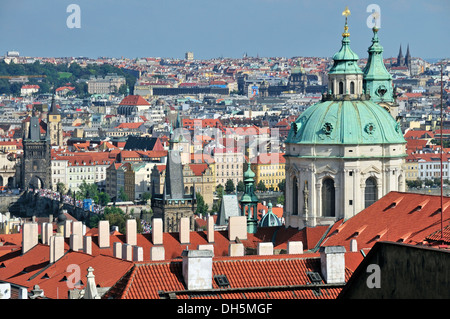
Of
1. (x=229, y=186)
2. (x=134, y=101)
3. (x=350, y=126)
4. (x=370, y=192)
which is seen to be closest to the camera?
(x=350, y=126)

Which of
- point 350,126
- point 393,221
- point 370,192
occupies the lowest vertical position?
point 393,221

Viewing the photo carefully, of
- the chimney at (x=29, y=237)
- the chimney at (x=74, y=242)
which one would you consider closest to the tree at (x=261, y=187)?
the chimney at (x=29, y=237)

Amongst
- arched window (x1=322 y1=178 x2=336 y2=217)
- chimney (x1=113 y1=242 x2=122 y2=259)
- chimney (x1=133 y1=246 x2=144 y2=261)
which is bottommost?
chimney (x1=113 y1=242 x2=122 y2=259)

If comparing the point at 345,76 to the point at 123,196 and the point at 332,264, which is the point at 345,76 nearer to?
the point at 332,264

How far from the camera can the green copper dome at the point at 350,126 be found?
35281mm

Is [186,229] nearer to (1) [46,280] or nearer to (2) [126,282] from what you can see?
(1) [46,280]

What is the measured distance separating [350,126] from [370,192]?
1.60 m

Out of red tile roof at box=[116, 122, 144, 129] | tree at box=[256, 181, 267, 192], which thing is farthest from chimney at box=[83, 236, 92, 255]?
red tile roof at box=[116, 122, 144, 129]

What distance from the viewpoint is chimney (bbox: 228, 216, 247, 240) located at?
116 ft

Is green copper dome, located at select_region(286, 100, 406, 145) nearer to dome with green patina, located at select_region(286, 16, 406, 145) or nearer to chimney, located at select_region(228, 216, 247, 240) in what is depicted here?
dome with green patina, located at select_region(286, 16, 406, 145)

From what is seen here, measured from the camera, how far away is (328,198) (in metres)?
35.7

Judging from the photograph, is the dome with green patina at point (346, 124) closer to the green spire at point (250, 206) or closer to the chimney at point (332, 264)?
the green spire at point (250, 206)

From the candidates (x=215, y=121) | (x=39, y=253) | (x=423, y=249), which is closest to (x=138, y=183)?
(x=215, y=121)

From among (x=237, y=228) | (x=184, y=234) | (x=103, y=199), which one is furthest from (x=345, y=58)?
(x=103, y=199)
